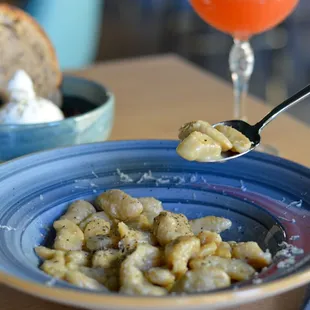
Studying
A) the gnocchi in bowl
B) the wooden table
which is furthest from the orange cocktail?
the gnocchi in bowl

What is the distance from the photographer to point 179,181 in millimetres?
837

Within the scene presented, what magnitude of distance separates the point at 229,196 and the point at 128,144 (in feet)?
0.56

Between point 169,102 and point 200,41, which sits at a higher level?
point 169,102

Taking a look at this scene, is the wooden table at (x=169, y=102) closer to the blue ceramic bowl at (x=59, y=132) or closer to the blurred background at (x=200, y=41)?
the blue ceramic bowl at (x=59, y=132)

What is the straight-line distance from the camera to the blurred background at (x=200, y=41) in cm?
334

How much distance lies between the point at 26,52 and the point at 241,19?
42 cm

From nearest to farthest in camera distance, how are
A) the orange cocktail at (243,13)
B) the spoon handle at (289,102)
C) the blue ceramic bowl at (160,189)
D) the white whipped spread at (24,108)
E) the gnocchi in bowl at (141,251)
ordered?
1. the gnocchi in bowl at (141,251)
2. the blue ceramic bowl at (160,189)
3. the spoon handle at (289,102)
4. the white whipped spread at (24,108)
5. the orange cocktail at (243,13)

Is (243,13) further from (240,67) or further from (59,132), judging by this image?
(59,132)

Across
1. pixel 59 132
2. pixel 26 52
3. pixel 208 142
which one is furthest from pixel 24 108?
pixel 208 142

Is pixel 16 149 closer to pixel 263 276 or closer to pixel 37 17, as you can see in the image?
pixel 263 276

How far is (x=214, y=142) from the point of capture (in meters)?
0.78

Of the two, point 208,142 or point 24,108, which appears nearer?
point 208,142

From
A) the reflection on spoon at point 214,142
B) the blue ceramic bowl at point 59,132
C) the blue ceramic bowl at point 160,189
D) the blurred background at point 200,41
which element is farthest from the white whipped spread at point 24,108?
the blurred background at point 200,41

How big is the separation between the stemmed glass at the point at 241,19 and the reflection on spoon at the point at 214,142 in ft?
0.86
